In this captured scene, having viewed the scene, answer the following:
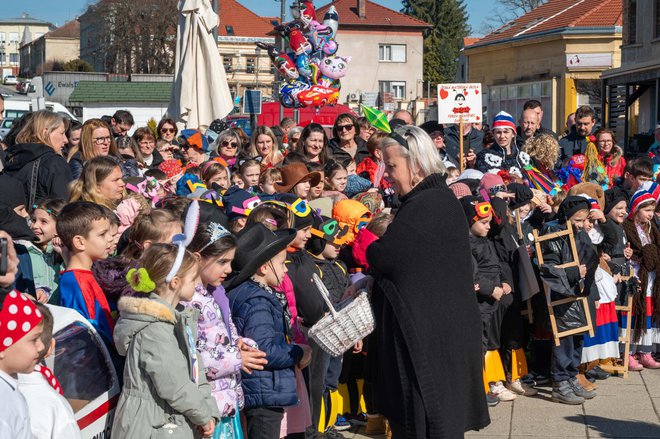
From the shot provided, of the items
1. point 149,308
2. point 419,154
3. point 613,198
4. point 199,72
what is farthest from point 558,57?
point 149,308

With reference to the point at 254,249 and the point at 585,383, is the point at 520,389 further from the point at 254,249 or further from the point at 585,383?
the point at 254,249

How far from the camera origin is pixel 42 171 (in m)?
7.25

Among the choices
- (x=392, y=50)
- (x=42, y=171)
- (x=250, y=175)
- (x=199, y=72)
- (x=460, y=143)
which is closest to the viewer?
(x=42, y=171)

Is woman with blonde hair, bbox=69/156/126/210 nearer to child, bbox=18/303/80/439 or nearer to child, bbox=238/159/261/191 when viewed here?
child, bbox=238/159/261/191

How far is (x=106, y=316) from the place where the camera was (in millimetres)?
5012

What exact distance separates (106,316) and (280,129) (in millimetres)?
10255

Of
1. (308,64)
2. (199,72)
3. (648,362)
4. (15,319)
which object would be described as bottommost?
(648,362)

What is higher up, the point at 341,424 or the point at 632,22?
the point at 632,22

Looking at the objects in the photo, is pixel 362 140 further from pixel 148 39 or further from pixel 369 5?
pixel 369 5

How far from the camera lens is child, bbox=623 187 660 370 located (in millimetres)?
9375

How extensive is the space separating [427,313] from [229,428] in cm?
128

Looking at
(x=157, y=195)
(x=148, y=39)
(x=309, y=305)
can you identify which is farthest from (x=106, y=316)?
(x=148, y=39)

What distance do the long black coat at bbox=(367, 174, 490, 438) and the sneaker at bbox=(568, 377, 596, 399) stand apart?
3447 millimetres

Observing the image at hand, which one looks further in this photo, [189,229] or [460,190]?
[460,190]
